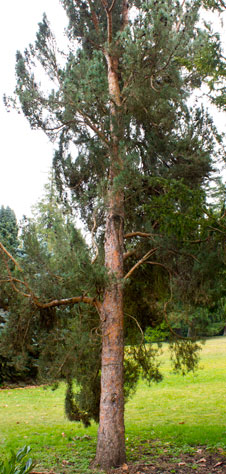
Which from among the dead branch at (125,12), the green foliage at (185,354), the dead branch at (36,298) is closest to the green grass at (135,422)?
the green foliage at (185,354)

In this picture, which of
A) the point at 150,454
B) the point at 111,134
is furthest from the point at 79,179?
the point at 150,454

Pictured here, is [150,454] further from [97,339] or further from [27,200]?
[27,200]

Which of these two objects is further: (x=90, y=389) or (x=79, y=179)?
(x=79, y=179)

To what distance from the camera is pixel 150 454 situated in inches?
230

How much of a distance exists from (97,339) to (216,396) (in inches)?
213

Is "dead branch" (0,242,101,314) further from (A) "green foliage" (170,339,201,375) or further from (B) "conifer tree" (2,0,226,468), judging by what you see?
(A) "green foliage" (170,339,201,375)

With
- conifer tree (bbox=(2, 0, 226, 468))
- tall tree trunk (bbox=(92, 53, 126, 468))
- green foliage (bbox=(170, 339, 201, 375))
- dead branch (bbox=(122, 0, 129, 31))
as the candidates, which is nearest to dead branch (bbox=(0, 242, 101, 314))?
conifer tree (bbox=(2, 0, 226, 468))

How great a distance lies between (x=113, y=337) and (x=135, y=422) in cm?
330

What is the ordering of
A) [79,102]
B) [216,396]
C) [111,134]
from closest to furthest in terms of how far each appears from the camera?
[79,102], [111,134], [216,396]

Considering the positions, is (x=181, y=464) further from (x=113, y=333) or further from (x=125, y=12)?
(x=125, y=12)

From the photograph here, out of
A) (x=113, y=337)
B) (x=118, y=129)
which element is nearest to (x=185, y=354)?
(x=113, y=337)

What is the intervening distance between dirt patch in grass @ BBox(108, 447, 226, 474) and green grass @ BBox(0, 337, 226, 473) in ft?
1.05

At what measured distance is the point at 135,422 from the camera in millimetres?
8031

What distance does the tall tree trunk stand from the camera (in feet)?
17.4
